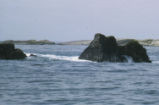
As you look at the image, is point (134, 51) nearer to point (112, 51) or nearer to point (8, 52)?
point (112, 51)

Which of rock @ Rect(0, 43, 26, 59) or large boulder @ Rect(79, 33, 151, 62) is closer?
large boulder @ Rect(79, 33, 151, 62)

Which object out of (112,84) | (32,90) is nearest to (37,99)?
(32,90)

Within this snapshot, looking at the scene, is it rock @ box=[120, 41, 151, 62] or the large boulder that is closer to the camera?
the large boulder

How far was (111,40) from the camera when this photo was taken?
61.4m

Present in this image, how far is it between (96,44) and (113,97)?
123 feet

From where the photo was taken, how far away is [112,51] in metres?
59.9

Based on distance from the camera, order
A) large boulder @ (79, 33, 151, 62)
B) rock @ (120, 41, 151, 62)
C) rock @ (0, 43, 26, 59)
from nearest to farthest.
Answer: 1. large boulder @ (79, 33, 151, 62)
2. rock @ (120, 41, 151, 62)
3. rock @ (0, 43, 26, 59)

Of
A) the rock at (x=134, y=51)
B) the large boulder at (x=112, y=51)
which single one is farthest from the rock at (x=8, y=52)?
the rock at (x=134, y=51)

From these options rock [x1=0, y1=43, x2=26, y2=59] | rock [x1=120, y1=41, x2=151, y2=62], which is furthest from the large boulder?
rock [x1=0, y1=43, x2=26, y2=59]

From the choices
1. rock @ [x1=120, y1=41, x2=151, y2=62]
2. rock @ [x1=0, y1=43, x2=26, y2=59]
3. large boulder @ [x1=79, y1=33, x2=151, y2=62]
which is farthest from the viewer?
rock @ [x1=0, y1=43, x2=26, y2=59]

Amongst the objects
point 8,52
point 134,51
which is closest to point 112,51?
point 134,51

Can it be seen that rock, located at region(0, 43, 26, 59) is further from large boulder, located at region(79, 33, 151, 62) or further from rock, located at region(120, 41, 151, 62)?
rock, located at region(120, 41, 151, 62)

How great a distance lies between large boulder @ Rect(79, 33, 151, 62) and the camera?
60.2m

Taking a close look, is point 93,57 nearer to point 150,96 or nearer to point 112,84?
point 112,84
